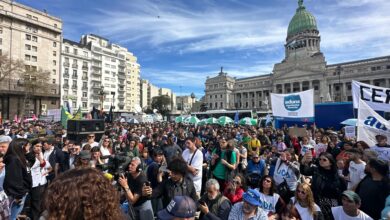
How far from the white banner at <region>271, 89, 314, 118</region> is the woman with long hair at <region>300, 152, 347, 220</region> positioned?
7.50 meters

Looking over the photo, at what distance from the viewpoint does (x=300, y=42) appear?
286ft

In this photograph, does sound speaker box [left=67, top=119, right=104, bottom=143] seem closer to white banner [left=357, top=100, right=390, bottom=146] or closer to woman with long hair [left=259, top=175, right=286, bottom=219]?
woman with long hair [left=259, top=175, right=286, bottom=219]

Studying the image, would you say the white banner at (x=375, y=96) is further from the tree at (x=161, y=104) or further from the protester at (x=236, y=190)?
the tree at (x=161, y=104)

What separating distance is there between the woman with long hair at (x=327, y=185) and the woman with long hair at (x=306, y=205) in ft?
2.02

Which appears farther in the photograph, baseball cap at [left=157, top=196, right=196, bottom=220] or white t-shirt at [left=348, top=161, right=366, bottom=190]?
white t-shirt at [left=348, top=161, right=366, bottom=190]

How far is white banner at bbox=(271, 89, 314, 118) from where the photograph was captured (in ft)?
38.2

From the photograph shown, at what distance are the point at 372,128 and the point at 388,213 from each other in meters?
4.84

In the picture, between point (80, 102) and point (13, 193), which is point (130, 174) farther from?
point (80, 102)

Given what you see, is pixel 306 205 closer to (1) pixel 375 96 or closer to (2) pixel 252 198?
(2) pixel 252 198

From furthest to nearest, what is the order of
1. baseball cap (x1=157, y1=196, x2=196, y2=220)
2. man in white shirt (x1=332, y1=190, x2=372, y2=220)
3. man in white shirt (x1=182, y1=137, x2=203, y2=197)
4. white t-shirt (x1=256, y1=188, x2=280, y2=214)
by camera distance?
man in white shirt (x1=182, y1=137, x2=203, y2=197) < white t-shirt (x1=256, y1=188, x2=280, y2=214) < man in white shirt (x1=332, y1=190, x2=372, y2=220) < baseball cap (x1=157, y1=196, x2=196, y2=220)

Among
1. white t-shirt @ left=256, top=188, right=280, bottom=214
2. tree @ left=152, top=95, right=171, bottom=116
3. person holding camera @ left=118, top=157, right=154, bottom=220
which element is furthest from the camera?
tree @ left=152, top=95, right=171, bottom=116

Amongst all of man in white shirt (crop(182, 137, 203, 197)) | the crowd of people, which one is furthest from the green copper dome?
man in white shirt (crop(182, 137, 203, 197))

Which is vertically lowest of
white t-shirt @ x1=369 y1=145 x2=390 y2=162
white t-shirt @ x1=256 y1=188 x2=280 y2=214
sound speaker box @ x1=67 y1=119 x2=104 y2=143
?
white t-shirt @ x1=256 y1=188 x2=280 y2=214

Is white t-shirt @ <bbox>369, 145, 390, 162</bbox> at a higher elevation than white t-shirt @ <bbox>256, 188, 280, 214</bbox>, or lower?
higher
